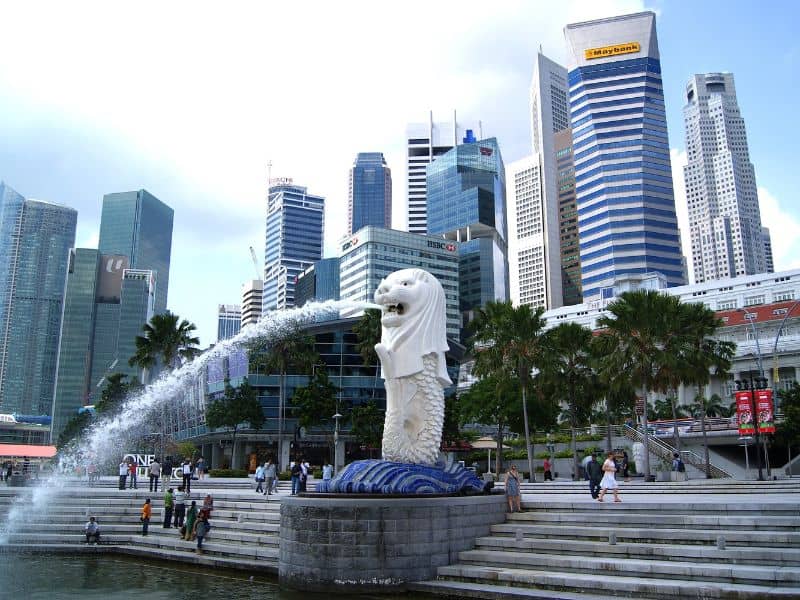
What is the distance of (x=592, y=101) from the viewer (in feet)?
500

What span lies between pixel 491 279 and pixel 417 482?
156 metres

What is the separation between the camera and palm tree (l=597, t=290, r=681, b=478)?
3359cm

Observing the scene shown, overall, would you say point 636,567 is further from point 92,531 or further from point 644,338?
point 644,338

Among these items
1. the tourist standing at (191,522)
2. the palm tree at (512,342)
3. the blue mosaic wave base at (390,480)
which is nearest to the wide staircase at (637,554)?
the blue mosaic wave base at (390,480)

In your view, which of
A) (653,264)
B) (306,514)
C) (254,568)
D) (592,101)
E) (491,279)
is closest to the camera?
(306,514)

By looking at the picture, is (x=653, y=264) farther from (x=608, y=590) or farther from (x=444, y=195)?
(x=608, y=590)

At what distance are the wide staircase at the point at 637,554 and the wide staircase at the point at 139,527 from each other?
18.2 ft

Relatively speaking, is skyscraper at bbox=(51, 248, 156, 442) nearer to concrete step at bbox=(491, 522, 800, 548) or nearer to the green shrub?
the green shrub

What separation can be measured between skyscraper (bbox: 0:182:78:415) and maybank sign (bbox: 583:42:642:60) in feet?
483

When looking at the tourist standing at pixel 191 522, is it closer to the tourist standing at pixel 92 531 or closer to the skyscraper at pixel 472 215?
the tourist standing at pixel 92 531

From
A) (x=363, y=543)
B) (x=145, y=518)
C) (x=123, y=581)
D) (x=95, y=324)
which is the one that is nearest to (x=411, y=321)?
(x=363, y=543)

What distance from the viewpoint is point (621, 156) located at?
146 meters

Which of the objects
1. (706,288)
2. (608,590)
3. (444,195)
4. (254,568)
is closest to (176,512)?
(254,568)

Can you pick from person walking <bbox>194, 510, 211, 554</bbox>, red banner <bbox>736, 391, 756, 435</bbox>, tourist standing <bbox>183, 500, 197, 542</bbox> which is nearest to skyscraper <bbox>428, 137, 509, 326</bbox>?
red banner <bbox>736, 391, 756, 435</bbox>
